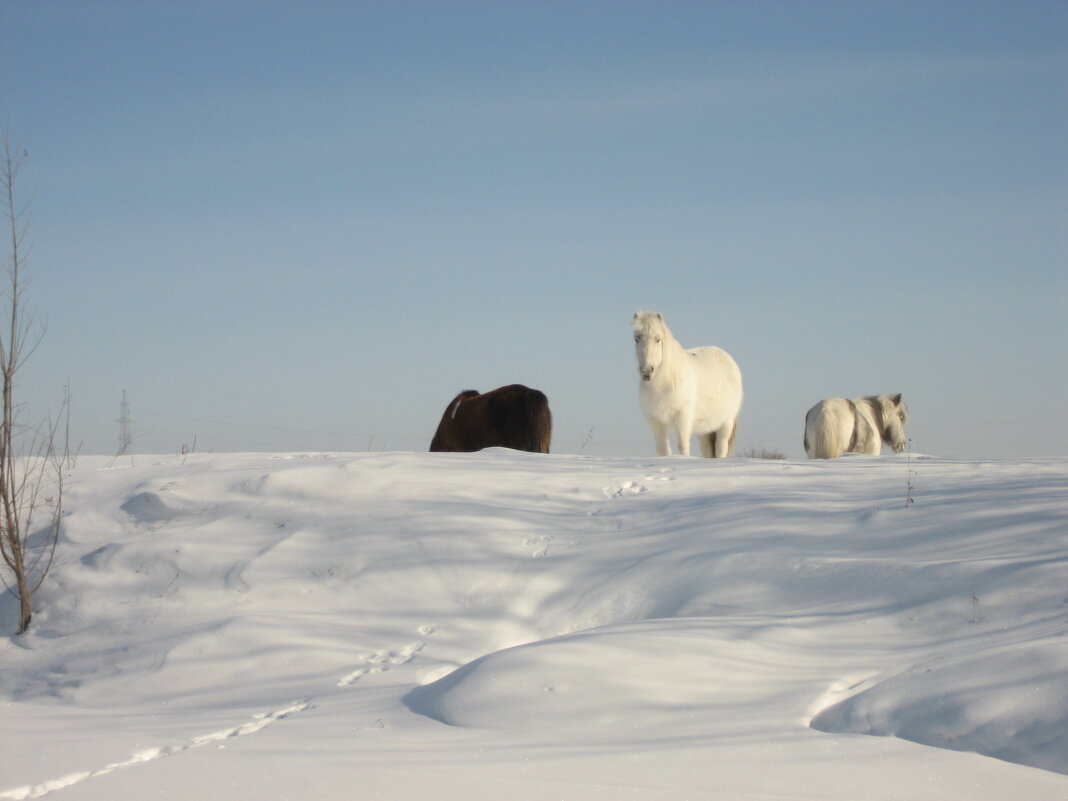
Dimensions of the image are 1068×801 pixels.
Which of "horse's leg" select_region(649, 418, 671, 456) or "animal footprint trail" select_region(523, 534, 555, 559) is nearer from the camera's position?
"animal footprint trail" select_region(523, 534, 555, 559)

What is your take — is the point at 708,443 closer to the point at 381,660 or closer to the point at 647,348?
the point at 647,348

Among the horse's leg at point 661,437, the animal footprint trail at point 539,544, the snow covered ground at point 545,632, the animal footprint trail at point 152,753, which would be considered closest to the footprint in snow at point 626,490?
the snow covered ground at point 545,632

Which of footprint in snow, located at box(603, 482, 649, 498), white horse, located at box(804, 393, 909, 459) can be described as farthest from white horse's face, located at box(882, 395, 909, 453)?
footprint in snow, located at box(603, 482, 649, 498)

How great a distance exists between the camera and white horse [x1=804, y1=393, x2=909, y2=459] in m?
13.1

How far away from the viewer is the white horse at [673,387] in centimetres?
1056

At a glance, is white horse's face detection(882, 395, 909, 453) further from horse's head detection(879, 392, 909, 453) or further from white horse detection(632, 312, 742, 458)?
white horse detection(632, 312, 742, 458)

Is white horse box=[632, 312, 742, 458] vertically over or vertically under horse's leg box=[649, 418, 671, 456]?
over

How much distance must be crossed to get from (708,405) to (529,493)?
5.78 m

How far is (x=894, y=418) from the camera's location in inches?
556

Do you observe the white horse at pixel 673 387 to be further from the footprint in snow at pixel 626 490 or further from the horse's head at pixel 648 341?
the footprint in snow at pixel 626 490

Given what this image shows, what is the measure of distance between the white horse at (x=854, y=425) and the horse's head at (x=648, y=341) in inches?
146

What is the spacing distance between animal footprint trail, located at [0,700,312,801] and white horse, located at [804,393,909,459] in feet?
33.8

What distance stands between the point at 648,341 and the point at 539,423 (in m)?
2.07

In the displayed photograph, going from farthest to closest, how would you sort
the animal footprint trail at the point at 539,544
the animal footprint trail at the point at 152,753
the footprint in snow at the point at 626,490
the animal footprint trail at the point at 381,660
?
1. the footprint in snow at the point at 626,490
2. the animal footprint trail at the point at 539,544
3. the animal footprint trail at the point at 381,660
4. the animal footprint trail at the point at 152,753
